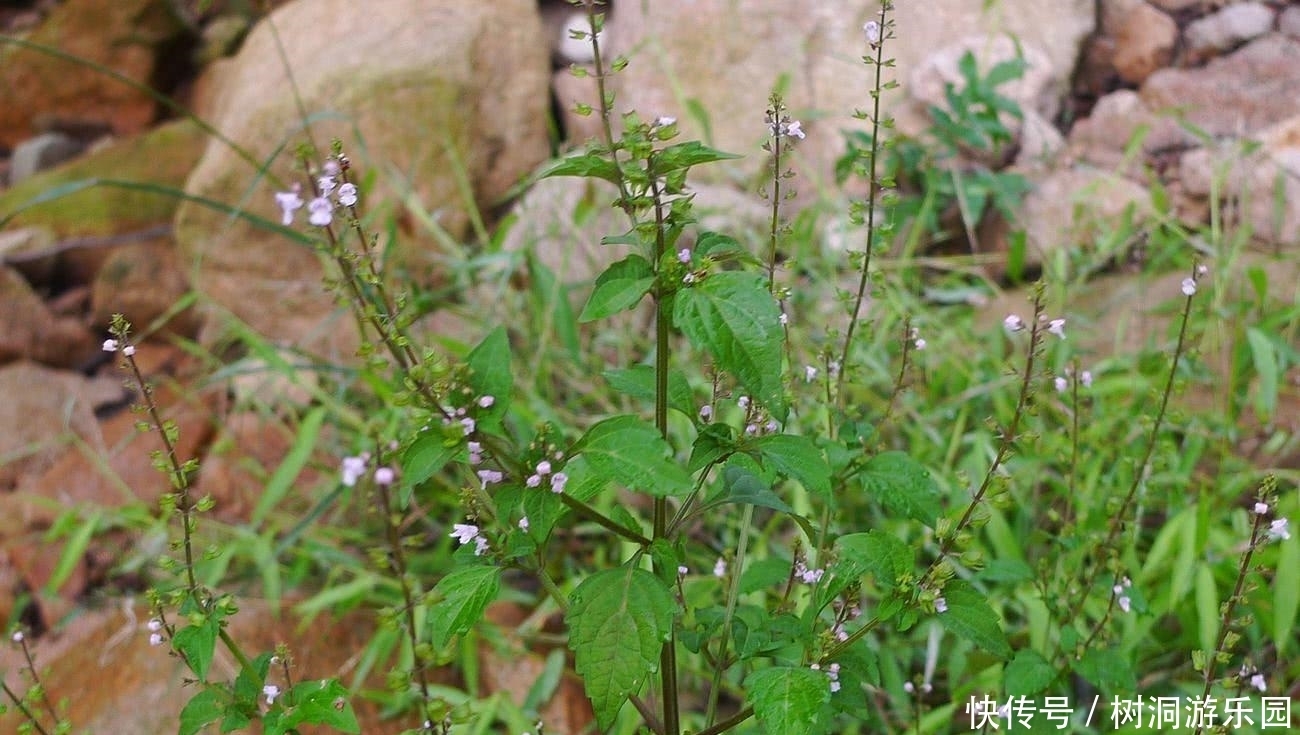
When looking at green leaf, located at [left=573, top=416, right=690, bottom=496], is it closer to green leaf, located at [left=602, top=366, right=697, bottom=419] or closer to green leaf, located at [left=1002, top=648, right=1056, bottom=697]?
green leaf, located at [left=602, top=366, right=697, bottom=419]

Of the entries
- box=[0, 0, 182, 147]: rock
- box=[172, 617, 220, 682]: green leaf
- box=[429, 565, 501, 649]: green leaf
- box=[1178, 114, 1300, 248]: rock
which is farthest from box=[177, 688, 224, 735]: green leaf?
box=[0, 0, 182, 147]: rock

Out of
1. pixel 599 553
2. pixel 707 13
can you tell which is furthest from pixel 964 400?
pixel 707 13

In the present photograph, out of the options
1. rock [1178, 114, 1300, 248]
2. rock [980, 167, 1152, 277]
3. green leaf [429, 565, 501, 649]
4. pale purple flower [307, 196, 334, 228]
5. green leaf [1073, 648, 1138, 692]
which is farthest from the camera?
rock [980, 167, 1152, 277]

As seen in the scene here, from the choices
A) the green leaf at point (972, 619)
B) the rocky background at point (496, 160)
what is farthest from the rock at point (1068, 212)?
the green leaf at point (972, 619)

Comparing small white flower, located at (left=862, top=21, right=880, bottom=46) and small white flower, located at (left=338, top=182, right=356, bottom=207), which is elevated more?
small white flower, located at (left=862, top=21, right=880, bottom=46)

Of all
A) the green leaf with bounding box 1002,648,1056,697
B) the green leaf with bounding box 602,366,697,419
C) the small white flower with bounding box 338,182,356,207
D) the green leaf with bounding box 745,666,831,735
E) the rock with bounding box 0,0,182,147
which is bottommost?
the green leaf with bounding box 1002,648,1056,697

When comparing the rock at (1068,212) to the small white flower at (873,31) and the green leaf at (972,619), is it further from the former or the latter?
the green leaf at (972,619)
